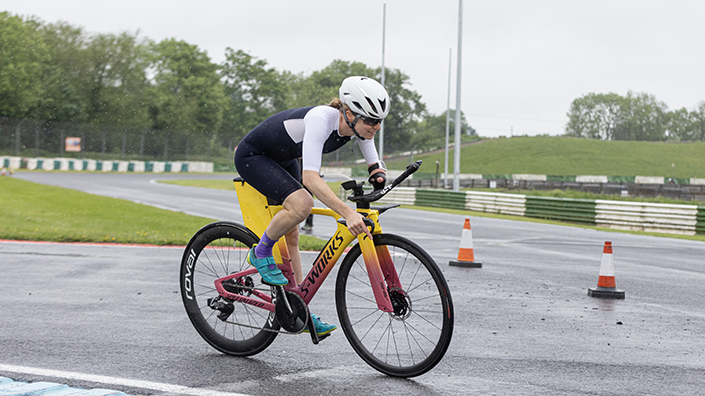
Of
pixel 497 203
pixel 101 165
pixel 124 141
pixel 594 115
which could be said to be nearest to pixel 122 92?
pixel 124 141

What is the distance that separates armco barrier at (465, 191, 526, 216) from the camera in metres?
26.7

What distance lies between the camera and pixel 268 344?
4559 millimetres

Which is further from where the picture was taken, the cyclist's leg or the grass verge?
the grass verge

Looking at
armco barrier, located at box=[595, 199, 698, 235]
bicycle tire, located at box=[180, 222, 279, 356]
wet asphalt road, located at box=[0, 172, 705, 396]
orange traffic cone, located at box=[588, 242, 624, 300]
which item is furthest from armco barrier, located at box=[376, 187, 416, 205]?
bicycle tire, located at box=[180, 222, 279, 356]

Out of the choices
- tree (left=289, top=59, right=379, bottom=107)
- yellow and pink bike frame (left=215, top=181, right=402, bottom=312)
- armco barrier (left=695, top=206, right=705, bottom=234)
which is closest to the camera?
yellow and pink bike frame (left=215, top=181, right=402, bottom=312)

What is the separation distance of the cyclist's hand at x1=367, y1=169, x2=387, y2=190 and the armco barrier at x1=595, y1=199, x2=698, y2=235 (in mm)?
18454

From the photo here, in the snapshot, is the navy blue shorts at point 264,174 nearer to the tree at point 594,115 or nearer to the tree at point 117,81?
the tree at point 117,81

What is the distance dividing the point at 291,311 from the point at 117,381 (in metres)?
1.12

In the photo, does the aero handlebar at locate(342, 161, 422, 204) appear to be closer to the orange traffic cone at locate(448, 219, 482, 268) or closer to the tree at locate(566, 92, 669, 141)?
the orange traffic cone at locate(448, 219, 482, 268)

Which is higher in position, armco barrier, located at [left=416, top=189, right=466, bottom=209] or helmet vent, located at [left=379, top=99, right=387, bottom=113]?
helmet vent, located at [left=379, top=99, right=387, bottom=113]

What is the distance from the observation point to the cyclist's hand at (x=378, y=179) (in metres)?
4.43

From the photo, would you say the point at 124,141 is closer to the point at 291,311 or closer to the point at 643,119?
the point at 291,311

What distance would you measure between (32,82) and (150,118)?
13777 millimetres

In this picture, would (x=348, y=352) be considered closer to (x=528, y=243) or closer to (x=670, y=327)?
(x=670, y=327)
